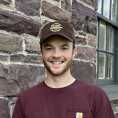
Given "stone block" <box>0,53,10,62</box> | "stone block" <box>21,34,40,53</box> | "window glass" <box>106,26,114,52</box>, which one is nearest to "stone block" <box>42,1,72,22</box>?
"stone block" <box>21,34,40,53</box>

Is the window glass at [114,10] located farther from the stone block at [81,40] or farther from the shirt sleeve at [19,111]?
the shirt sleeve at [19,111]

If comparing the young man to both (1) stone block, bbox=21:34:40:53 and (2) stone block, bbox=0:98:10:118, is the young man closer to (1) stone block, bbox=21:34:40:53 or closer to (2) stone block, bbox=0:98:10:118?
(2) stone block, bbox=0:98:10:118

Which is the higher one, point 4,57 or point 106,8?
point 106,8

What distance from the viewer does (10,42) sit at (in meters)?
3.06

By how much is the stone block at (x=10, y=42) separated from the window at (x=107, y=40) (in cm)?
241

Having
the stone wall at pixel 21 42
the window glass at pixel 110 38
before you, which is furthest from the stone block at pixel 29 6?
the window glass at pixel 110 38

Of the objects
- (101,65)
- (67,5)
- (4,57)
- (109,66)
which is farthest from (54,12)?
(109,66)

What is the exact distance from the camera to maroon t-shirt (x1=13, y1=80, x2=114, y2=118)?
2381 mm

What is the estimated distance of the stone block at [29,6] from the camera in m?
3.12

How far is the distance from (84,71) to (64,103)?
2.04 metres

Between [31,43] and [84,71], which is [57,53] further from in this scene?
[84,71]

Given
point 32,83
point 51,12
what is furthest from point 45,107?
point 51,12

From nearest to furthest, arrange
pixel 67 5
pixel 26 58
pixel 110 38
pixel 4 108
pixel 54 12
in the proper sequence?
pixel 4 108 → pixel 26 58 → pixel 54 12 → pixel 67 5 → pixel 110 38

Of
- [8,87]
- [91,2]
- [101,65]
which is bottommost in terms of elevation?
[8,87]
